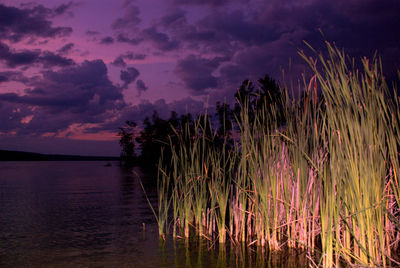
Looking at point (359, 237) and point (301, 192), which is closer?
point (359, 237)

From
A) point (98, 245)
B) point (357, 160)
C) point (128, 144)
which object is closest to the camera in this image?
point (357, 160)

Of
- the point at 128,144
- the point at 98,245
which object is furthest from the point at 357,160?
the point at 128,144

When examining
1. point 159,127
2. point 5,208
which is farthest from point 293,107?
point 159,127

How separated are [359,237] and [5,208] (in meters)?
11.2

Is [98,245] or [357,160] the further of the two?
[98,245]

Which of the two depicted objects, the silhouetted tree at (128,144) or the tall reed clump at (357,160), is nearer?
the tall reed clump at (357,160)

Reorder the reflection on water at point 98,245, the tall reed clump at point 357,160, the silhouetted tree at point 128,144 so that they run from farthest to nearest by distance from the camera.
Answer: the silhouetted tree at point 128,144
the reflection on water at point 98,245
the tall reed clump at point 357,160

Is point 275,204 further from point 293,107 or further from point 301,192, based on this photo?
point 293,107

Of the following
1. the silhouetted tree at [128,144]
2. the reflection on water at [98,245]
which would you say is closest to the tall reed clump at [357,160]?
the reflection on water at [98,245]

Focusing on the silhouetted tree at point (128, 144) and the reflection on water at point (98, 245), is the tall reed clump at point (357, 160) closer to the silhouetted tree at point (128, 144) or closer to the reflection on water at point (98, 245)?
the reflection on water at point (98, 245)

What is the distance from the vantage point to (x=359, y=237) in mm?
4449

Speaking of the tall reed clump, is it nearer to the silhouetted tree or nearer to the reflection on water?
the reflection on water

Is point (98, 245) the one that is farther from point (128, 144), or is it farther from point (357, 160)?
point (128, 144)

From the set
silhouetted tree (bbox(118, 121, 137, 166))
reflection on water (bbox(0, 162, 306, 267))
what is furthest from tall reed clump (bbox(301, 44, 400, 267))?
silhouetted tree (bbox(118, 121, 137, 166))
